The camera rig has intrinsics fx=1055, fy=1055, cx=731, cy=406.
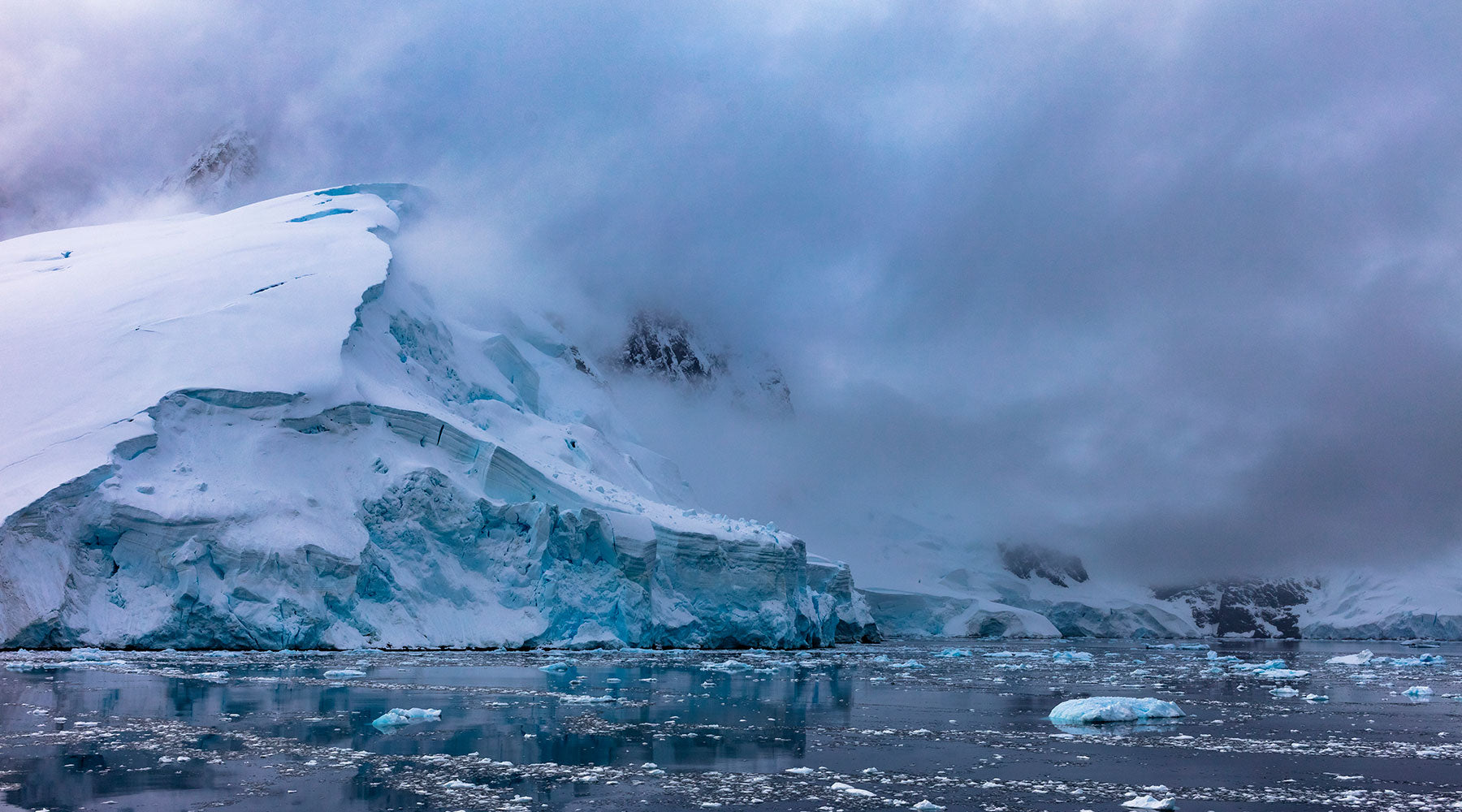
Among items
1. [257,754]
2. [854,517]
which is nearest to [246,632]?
[257,754]

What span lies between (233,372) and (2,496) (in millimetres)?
6623

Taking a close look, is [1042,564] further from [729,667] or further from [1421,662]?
[729,667]

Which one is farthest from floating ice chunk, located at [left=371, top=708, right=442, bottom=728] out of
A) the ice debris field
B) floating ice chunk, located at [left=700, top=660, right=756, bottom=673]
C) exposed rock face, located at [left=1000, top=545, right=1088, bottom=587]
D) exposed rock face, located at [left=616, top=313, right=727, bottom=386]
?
exposed rock face, located at [left=1000, top=545, right=1088, bottom=587]

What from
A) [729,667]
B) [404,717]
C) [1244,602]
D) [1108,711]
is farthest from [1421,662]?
[1244,602]

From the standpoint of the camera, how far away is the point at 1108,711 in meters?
12.8

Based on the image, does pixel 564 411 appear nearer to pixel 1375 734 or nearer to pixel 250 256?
pixel 250 256

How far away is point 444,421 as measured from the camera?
29547 mm

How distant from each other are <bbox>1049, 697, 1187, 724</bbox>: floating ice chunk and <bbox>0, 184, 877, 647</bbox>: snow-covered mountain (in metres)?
17.2

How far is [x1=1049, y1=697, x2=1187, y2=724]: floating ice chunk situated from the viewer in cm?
1273

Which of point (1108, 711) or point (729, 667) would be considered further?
point (729, 667)

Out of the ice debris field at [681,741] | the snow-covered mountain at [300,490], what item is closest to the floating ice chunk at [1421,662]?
the ice debris field at [681,741]

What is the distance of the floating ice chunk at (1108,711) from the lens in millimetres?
12727

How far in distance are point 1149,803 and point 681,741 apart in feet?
15.7

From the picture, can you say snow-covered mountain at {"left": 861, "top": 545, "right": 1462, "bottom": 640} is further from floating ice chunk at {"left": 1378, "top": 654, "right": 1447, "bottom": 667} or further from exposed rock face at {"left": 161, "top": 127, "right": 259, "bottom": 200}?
exposed rock face at {"left": 161, "top": 127, "right": 259, "bottom": 200}
